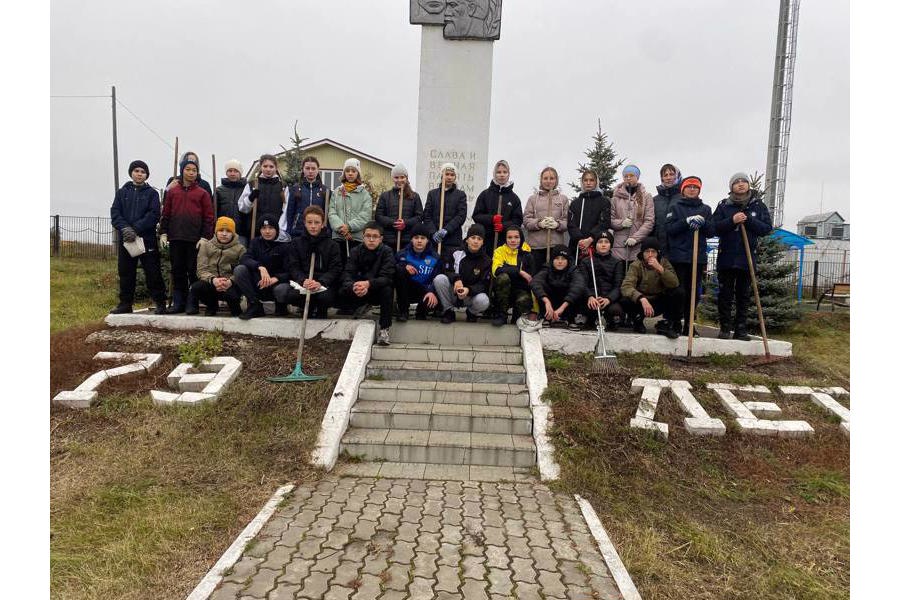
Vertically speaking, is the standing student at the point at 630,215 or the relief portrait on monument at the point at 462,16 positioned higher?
the relief portrait on monument at the point at 462,16

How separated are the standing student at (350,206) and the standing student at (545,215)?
2096 mm

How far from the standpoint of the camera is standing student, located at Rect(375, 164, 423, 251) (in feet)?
24.7

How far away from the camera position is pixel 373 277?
655 cm

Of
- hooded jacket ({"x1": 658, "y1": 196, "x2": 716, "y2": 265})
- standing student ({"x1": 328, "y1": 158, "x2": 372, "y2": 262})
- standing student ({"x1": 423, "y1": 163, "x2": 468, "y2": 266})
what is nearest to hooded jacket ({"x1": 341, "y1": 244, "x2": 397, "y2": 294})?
standing student ({"x1": 328, "y1": 158, "x2": 372, "y2": 262})

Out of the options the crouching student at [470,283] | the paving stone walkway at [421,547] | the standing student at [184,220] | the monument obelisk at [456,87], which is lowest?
the paving stone walkway at [421,547]

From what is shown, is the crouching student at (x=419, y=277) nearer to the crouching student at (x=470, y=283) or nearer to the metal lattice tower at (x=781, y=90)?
the crouching student at (x=470, y=283)

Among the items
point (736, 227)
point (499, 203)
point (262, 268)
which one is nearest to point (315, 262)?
point (262, 268)

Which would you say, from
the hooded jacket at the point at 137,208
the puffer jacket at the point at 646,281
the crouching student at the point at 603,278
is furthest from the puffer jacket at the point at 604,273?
the hooded jacket at the point at 137,208

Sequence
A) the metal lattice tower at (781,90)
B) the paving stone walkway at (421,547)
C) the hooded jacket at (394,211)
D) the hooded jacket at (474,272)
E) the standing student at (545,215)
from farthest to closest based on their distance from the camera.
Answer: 1. the metal lattice tower at (781,90)
2. the hooded jacket at (394,211)
3. the standing student at (545,215)
4. the hooded jacket at (474,272)
5. the paving stone walkway at (421,547)

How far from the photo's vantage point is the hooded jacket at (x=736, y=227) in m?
6.89

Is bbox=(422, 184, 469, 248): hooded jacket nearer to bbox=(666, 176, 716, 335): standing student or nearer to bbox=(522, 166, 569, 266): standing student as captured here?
bbox=(522, 166, 569, 266): standing student

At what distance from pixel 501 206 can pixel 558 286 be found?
56.5 inches

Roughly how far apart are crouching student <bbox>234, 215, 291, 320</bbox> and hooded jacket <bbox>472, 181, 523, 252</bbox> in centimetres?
252

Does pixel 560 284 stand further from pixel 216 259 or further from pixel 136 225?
pixel 136 225
